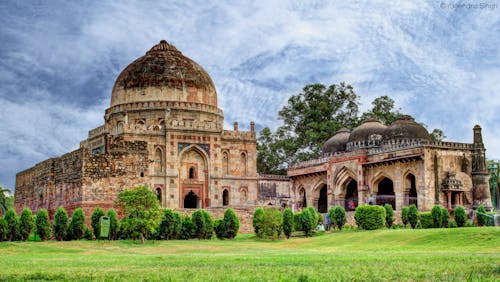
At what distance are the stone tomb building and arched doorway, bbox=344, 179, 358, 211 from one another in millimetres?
89

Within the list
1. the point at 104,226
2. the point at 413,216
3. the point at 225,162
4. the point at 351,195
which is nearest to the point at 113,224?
the point at 104,226

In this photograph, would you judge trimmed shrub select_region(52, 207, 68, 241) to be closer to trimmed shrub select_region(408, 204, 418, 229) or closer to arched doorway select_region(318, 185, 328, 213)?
trimmed shrub select_region(408, 204, 418, 229)

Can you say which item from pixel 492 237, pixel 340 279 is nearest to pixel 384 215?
pixel 492 237

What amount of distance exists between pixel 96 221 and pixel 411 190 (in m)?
18.8

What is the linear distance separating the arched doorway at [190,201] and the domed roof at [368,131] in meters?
11.2

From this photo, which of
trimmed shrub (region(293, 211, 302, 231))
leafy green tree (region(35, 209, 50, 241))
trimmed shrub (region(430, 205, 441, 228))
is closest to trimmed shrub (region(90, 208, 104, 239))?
leafy green tree (region(35, 209, 50, 241))

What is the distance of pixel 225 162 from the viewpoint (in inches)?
1805

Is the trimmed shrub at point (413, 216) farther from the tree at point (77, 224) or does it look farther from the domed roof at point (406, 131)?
the tree at point (77, 224)

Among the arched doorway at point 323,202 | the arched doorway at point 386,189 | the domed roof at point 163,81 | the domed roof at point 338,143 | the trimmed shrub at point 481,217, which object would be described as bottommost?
the trimmed shrub at point 481,217

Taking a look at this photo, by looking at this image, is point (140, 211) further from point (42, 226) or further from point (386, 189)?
point (386, 189)

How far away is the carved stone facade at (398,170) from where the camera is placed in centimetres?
3491

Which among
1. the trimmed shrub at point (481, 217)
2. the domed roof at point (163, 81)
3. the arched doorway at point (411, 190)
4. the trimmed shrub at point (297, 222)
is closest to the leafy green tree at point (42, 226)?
the trimmed shrub at point (297, 222)

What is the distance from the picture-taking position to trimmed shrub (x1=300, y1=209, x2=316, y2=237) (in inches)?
1140

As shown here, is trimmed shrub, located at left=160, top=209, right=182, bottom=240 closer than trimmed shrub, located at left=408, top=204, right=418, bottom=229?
Yes
